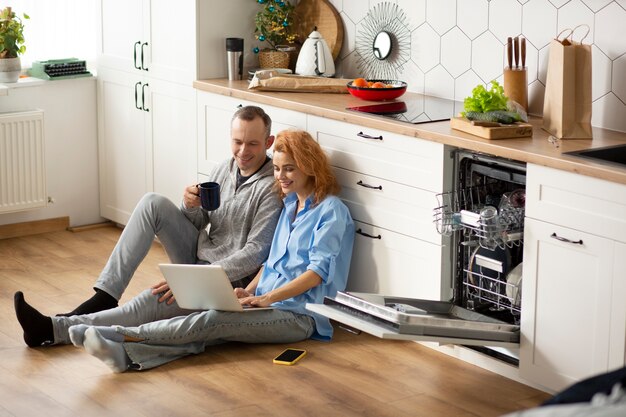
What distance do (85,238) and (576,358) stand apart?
2972 millimetres

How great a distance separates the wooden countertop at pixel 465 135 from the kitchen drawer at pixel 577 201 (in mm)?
34

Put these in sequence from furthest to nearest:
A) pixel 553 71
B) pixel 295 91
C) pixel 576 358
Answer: pixel 295 91 < pixel 553 71 < pixel 576 358

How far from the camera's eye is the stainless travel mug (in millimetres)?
4879

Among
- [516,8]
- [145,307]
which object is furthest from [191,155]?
[516,8]

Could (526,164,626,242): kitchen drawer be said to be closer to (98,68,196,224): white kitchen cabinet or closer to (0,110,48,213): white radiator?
(98,68,196,224): white kitchen cabinet

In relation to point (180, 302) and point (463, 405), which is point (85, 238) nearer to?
point (180, 302)

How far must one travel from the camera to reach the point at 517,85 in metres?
4.04

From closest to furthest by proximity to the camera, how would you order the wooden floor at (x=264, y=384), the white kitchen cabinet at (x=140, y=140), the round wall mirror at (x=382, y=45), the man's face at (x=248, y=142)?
the wooden floor at (x=264, y=384) < the man's face at (x=248, y=142) < the round wall mirror at (x=382, y=45) < the white kitchen cabinet at (x=140, y=140)

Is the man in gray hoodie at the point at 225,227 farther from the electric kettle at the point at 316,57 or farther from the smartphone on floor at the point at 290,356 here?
the electric kettle at the point at 316,57

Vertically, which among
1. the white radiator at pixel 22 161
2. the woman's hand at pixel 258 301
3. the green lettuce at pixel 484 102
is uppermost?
the green lettuce at pixel 484 102

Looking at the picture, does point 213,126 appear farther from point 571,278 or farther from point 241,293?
point 571,278

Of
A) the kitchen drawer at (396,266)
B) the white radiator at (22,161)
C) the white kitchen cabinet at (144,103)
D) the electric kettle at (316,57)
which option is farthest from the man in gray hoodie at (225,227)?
the white radiator at (22,161)

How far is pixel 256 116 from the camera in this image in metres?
4.21

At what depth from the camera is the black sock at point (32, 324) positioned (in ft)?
12.8
